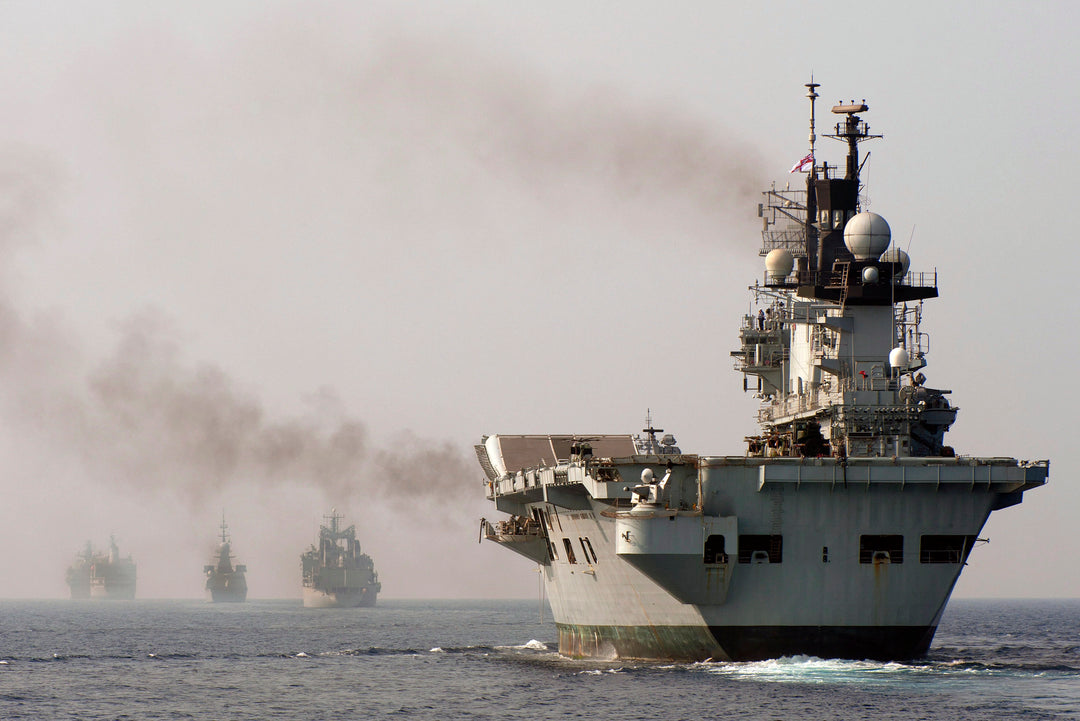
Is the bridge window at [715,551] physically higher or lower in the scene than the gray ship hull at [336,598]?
higher

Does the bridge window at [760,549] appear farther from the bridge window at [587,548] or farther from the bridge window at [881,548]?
the bridge window at [587,548]

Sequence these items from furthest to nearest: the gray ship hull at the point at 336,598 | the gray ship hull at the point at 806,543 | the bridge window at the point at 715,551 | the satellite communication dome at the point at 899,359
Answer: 1. the gray ship hull at the point at 336,598
2. the satellite communication dome at the point at 899,359
3. the bridge window at the point at 715,551
4. the gray ship hull at the point at 806,543

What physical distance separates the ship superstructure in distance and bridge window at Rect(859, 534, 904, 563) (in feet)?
0.10

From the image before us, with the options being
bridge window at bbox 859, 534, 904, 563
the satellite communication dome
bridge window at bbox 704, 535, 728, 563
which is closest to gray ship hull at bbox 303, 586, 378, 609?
the satellite communication dome

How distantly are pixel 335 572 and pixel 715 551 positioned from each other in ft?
361

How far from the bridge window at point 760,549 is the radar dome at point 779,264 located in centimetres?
1056

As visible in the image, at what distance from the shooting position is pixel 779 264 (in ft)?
130

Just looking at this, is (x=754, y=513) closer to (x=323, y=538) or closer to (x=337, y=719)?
(x=337, y=719)

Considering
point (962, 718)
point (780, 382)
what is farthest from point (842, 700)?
point (780, 382)

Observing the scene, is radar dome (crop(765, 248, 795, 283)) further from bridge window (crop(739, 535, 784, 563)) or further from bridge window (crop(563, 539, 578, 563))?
bridge window (crop(739, 535, 784, 563))

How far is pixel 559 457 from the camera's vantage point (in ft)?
137

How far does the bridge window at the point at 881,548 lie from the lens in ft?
104

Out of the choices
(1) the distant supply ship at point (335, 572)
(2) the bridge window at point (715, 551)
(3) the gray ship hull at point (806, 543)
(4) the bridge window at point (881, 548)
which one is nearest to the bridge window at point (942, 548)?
(3) the gray ship hull at point (806, 543)

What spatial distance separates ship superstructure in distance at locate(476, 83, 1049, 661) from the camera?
102 ft
